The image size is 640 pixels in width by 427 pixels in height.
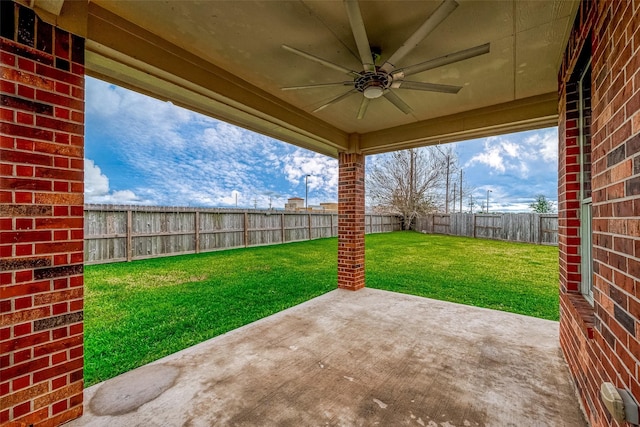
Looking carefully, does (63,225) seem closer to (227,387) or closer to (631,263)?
(227,387)

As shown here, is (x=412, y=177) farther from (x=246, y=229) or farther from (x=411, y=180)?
(x=246, y=229)

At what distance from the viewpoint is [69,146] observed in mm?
1685

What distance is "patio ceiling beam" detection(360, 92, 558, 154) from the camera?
307 cm

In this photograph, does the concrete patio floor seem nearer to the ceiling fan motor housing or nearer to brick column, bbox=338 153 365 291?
brick column, bbox=338 153 365 291

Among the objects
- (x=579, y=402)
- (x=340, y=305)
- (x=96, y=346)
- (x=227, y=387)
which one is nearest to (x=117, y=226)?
(x=96, y=346)

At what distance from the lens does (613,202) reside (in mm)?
1169

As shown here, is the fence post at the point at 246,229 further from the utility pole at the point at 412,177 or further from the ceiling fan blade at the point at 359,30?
the utility pole at the point at 412,177

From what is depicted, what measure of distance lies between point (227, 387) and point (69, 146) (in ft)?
6.27

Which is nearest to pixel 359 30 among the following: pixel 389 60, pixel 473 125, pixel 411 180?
pixel 389 60

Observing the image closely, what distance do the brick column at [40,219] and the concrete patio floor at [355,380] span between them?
375 mm

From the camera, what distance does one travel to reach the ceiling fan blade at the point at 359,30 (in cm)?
144

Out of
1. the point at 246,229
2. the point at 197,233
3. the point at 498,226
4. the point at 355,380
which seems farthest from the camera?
the point at 498,226

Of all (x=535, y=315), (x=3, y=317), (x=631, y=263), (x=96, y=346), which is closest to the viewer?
(x=631, y=263)

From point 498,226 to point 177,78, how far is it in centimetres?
1390
